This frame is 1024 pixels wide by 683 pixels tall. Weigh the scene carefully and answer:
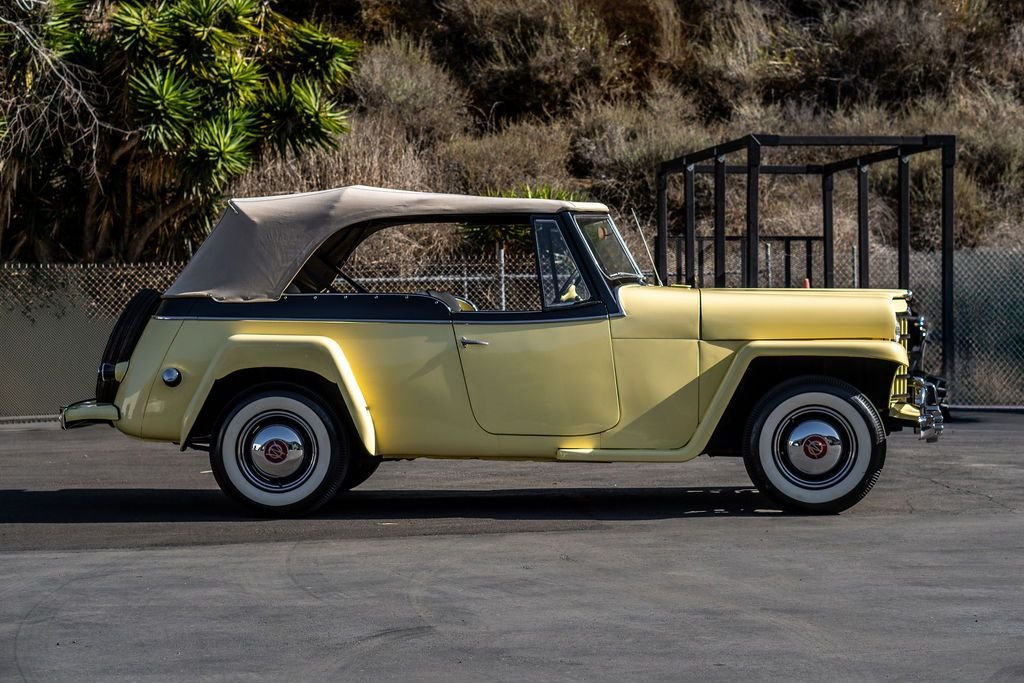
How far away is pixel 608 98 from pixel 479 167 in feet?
18.9

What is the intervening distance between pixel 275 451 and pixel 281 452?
4 cm

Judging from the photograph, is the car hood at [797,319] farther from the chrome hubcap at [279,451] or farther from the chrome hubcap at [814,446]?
the chrome hubcap at [279,451]

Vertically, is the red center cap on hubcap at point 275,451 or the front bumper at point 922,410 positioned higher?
the front bumper at point 922,410

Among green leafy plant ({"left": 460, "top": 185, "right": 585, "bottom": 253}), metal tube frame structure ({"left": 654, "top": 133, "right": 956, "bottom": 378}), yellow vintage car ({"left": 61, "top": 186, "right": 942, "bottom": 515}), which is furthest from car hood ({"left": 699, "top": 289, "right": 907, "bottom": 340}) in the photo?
green leafy plant ({"left": 460, "top": 185, "right": 585, "bottom": 253})

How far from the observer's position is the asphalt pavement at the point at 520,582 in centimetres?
549

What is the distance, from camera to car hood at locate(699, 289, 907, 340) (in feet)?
28.6

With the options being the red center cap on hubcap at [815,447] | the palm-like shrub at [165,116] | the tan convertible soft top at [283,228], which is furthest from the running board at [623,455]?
the palm-like shrub at [165,116]

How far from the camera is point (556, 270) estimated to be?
8891 millimetres

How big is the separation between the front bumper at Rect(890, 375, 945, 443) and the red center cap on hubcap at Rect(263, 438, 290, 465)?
12.4ft

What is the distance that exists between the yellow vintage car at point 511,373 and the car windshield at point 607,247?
0.16ft

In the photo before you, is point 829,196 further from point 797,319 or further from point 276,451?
point 276,451

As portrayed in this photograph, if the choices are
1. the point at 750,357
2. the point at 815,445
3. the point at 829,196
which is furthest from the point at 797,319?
the point at 829,196

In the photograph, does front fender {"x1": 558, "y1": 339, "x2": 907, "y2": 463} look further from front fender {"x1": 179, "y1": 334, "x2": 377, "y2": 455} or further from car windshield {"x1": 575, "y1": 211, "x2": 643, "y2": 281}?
front fender {"x1": 179, "y1": 334, "x2": 377, "y2": 455}

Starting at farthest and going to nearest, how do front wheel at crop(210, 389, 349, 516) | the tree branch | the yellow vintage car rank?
the tree branch
front wheel at crop(210, 389, 349, 516)
the yellow vintage car
